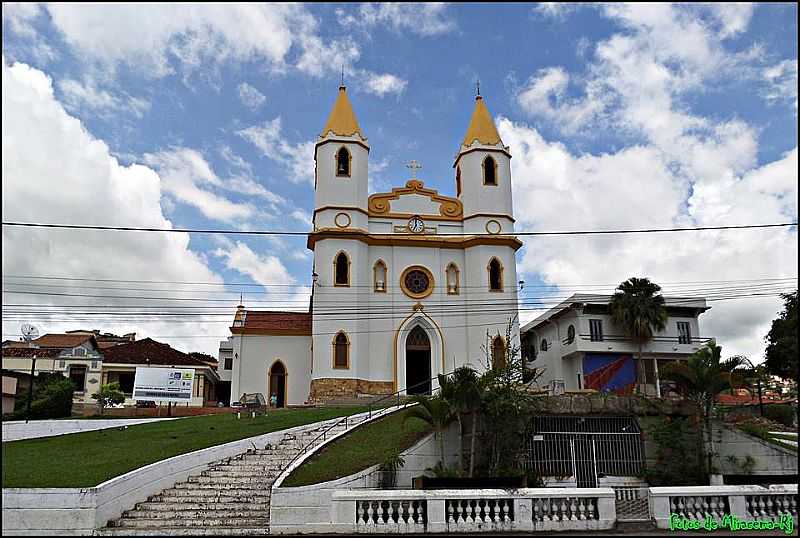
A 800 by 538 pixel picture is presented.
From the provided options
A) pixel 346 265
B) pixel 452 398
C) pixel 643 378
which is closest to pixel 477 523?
pixel 452 398

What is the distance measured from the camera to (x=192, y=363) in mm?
43531

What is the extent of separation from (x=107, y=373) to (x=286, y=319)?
454 inches

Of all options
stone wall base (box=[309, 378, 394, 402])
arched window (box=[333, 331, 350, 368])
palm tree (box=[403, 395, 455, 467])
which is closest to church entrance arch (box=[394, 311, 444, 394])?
stone wall base (box=[309, 378, 394, 402])

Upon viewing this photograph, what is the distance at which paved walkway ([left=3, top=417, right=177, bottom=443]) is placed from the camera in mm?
23969

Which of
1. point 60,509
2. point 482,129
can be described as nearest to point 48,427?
point 60,509

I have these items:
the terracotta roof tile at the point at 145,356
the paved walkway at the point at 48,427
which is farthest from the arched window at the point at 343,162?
the paved walkway at the point at 48,427

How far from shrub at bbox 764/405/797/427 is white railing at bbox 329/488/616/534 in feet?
43.9

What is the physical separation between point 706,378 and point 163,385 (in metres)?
20.7

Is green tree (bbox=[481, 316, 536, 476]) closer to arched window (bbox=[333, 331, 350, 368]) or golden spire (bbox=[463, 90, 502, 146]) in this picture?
arched window (bbox=[333, 331, 350, 368])

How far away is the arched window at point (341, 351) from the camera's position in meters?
33.2

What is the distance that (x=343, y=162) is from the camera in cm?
3641

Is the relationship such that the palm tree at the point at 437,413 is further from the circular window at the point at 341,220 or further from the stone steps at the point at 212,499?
the circular window at the point at 341,220

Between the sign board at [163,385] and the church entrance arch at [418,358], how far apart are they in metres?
10.4

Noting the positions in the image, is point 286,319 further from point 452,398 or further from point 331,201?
point 452,398
